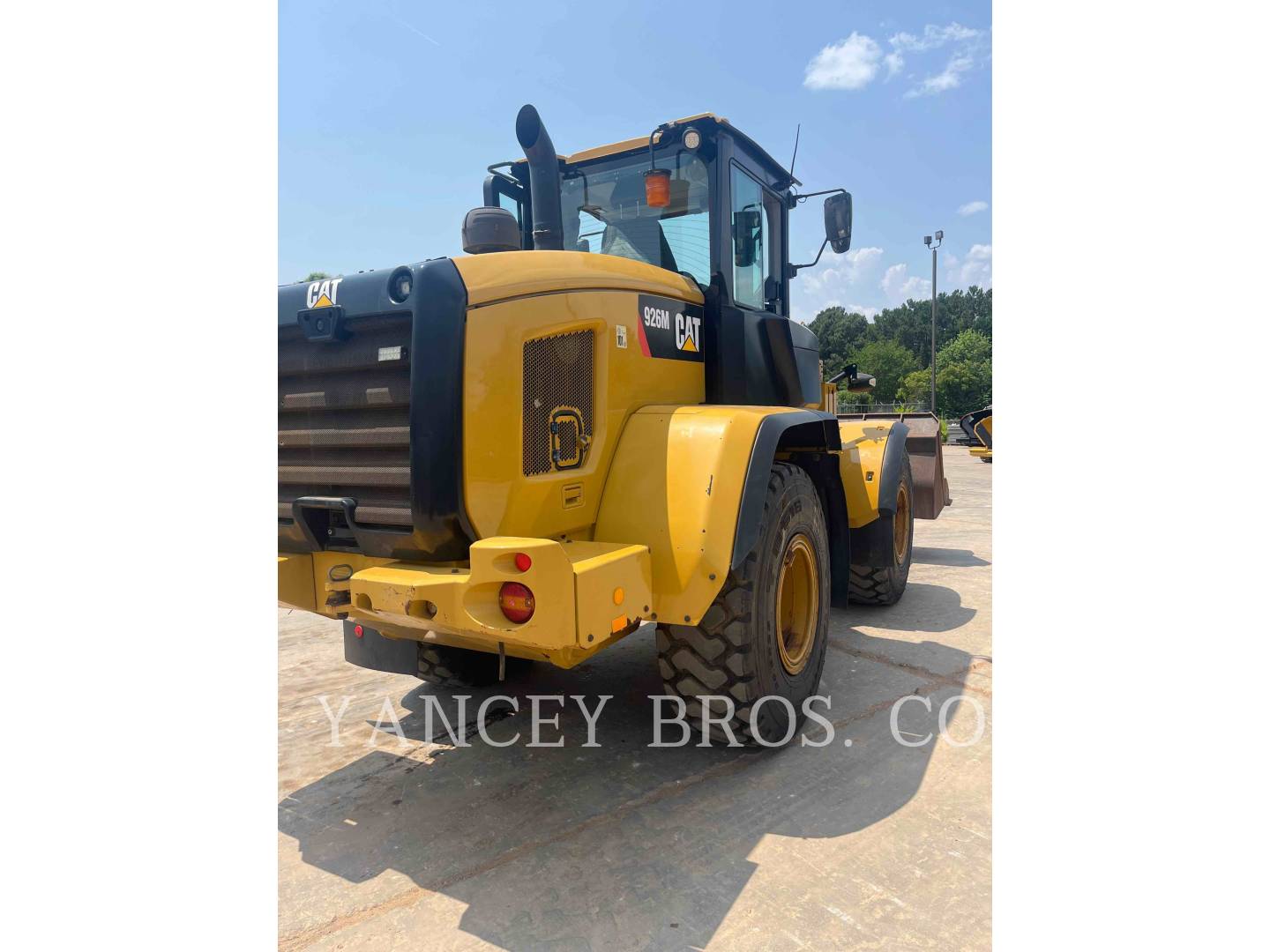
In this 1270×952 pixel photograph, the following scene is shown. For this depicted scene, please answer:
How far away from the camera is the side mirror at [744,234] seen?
167 inches

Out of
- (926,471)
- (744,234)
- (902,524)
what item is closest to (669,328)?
(744,234)

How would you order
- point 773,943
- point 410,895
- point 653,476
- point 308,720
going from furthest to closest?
point 308,720 → point 653,476 → point 410,895 → point 773,943

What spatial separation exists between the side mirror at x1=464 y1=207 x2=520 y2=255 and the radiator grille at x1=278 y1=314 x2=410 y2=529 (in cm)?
71

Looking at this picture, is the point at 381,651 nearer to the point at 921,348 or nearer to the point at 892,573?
the point at 892,573

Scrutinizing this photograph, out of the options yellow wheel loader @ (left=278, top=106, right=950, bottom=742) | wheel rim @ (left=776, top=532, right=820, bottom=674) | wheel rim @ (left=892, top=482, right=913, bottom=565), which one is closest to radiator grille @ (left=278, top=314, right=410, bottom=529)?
yellow wheel loader @ (left=278, top=106, right=950, bottom=742)

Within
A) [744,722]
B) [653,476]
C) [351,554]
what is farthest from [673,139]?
[744,722]

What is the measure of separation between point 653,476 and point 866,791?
1.51 m

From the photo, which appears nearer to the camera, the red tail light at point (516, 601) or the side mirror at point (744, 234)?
the red tail light at point (516, 601)

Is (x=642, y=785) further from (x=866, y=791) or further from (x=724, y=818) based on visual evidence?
(x=866, y=791)

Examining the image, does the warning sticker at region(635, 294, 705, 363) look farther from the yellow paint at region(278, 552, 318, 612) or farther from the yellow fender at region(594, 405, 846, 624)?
the yellow paint at region(278, 552, 318, 612)

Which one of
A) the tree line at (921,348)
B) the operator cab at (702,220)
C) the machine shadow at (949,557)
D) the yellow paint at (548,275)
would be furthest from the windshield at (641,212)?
the tree line at (921,348)

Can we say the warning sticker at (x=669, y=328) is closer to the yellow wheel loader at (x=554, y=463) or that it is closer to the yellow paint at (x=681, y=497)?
the yellow wheel loader at (x=554, y=463)

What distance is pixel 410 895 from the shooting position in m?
2.44

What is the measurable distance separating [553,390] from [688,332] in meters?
1.11
